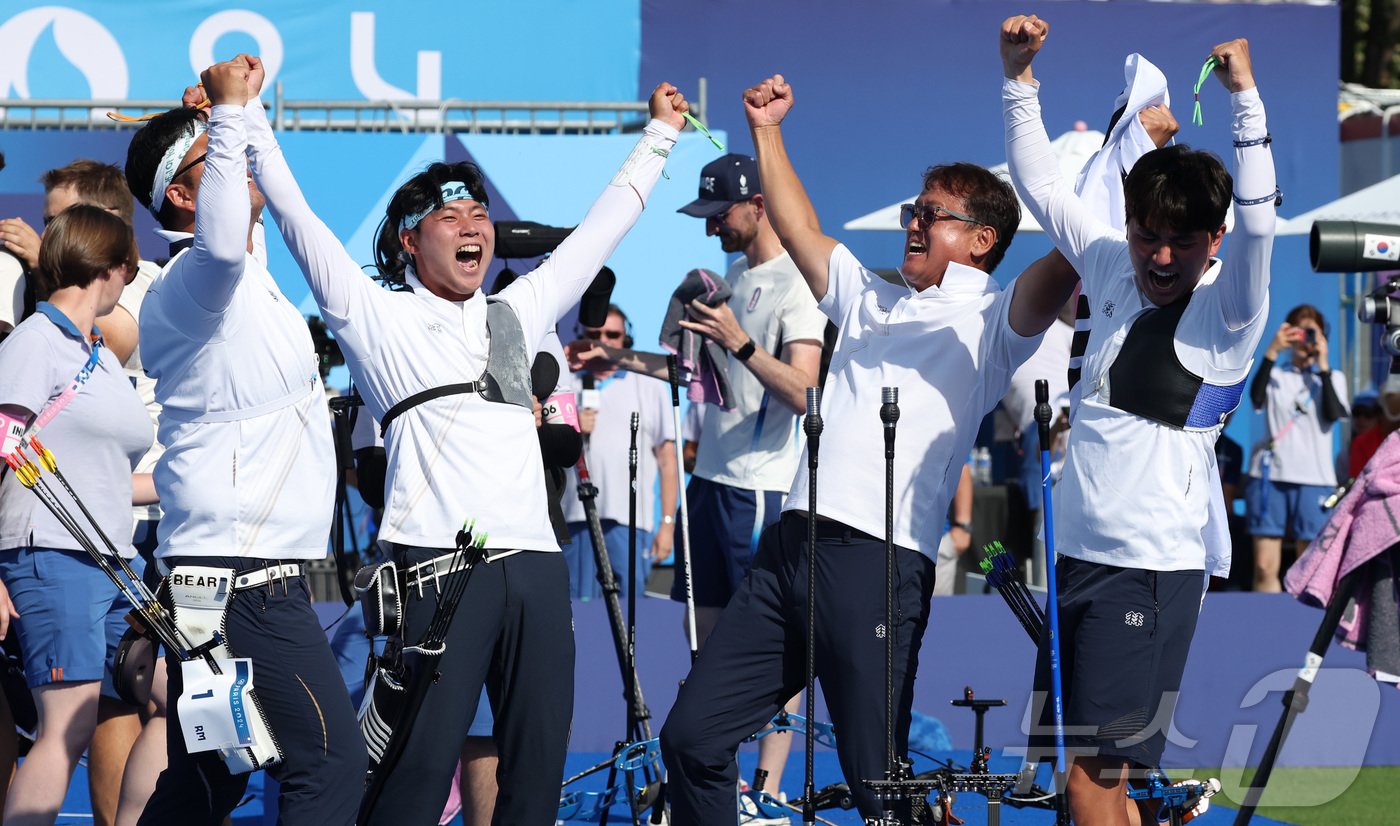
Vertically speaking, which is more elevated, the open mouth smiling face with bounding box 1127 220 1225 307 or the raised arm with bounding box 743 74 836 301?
the raised arm with bounding box 743 74 836 301

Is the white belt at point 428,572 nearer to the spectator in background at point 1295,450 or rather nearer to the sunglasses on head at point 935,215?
the sunglasses on head at point 935,215

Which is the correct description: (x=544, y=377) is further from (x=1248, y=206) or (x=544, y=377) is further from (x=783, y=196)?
(x=1248, y=206)

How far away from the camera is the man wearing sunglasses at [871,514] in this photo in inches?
140

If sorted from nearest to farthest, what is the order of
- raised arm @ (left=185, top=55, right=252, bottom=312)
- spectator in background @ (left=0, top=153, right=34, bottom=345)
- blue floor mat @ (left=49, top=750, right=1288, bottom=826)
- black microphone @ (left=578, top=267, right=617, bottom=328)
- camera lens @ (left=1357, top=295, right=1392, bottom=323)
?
raised arm @ (left=185, top=55, right=252, bottom=312), camera lens @ (left=1357, top=295, right=1392, bottom=323), spectator in background @ (left=0, top=153, right=34, bottom=345), black microphone @ (left=578, top=267, right=617, bottom=328), blue floor mat @ (left=49, top=750, right=1288, bottom=826)

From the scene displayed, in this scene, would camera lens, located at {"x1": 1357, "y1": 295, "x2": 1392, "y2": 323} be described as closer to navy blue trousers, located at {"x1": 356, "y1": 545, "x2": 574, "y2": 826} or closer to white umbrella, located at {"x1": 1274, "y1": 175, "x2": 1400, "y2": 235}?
navy blue trousers, located at {"x1": 356, "y1": 545, "x2": 574, "y2": 826}

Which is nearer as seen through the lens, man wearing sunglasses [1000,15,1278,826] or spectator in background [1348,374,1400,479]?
man wearing sunglasses [1000,15,1278,826]

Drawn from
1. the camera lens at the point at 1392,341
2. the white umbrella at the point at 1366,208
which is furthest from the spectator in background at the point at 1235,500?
the camera lens at the point at 1392,341

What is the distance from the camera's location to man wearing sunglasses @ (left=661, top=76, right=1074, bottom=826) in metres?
3.55

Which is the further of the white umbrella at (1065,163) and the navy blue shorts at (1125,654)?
the white umbrella at (1065,163)

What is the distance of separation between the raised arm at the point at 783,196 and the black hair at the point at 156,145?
131cm

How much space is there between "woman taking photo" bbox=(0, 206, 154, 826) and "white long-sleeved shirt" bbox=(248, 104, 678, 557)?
0.91m

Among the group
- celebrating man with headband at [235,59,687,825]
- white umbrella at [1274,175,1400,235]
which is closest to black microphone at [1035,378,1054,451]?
celebrating man with headband at [235,59,687,825]

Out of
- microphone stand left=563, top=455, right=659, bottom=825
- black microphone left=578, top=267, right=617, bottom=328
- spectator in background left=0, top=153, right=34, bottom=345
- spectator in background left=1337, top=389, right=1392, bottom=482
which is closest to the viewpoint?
spectator in background left=0, top=153, right=34, bottom=345

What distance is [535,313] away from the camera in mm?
3607
